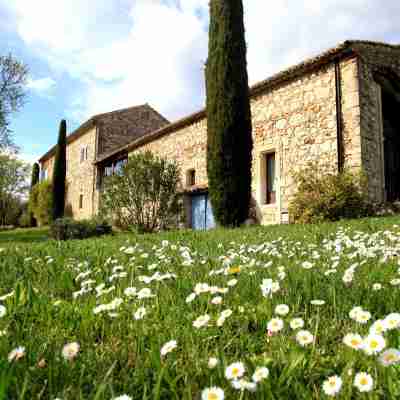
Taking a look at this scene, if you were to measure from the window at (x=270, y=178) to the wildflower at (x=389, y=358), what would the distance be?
1078cm

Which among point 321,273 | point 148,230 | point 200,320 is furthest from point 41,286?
point 148,230

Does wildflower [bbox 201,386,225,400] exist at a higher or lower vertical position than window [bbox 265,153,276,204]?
lower

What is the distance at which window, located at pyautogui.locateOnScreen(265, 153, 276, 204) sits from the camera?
1165cm

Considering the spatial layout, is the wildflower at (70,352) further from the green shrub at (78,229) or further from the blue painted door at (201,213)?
the blue painted door at (201,213)

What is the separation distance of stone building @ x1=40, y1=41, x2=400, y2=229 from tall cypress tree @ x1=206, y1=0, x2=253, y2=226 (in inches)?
52.0

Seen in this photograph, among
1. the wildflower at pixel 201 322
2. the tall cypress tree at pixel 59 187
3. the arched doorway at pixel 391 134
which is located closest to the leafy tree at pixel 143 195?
the arched doorway at pixel 391 134

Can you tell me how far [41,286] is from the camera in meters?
2.50

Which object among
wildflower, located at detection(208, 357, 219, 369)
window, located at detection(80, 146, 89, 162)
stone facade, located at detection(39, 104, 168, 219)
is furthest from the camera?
window, located at detection(80, 146, 89, 162)

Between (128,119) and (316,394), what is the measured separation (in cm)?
2443

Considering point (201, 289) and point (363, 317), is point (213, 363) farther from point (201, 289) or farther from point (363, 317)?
point (201, 289)

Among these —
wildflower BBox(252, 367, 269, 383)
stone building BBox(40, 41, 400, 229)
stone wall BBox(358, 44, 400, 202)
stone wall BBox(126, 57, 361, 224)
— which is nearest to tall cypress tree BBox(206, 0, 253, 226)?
stone wall BBox(126, 57, 361, 224)

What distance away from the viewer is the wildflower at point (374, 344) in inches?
38.9

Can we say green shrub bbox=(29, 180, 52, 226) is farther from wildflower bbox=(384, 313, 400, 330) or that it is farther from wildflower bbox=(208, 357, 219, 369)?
wildflower bbox=(384, 313, 400, 330)

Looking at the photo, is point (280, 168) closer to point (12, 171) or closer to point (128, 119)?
point (128, 119)
